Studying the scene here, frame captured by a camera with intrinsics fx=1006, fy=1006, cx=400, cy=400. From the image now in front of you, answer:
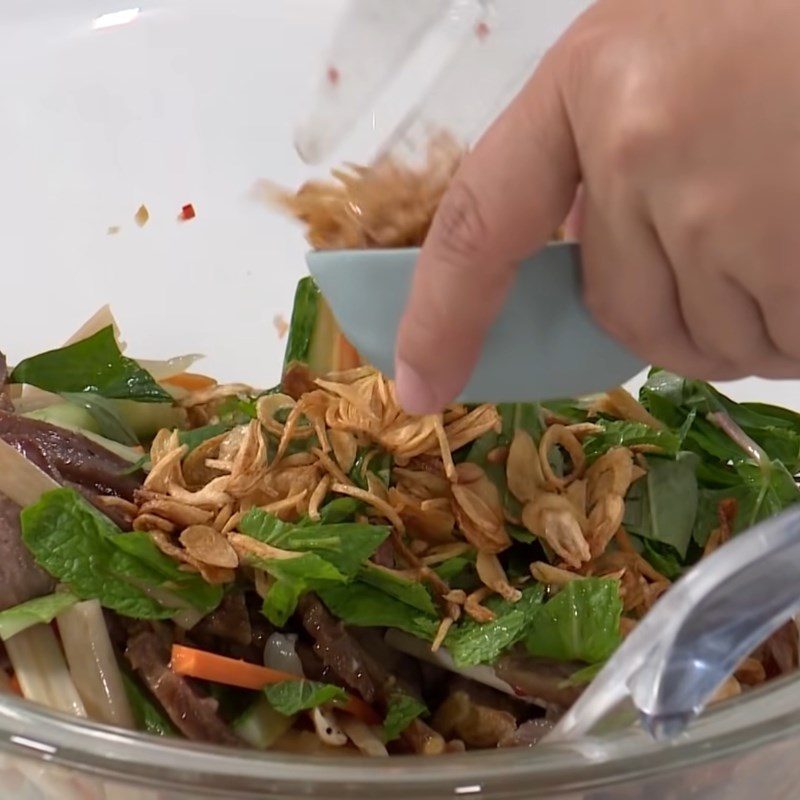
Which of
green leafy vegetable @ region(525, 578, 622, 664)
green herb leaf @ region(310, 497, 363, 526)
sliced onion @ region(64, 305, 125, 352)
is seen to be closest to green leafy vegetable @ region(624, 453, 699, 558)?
green leafy vegetable @ region(525, 578, 622, 664)

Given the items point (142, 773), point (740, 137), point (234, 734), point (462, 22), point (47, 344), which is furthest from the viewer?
point (47, 344)

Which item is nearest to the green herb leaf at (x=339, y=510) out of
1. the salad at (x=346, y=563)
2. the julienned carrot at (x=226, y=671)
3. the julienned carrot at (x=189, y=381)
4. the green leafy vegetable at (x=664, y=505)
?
the salad at (x=346, y=563)

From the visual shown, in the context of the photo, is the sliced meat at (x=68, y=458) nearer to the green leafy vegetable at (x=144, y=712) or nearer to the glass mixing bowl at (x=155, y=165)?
the green leafy vegetable at (x=144, y=712)

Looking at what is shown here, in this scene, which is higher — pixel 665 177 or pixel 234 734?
pixel 665 177

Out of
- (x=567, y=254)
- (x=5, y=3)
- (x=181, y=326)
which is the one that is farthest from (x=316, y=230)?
(x=5, y=3)

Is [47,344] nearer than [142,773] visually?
No

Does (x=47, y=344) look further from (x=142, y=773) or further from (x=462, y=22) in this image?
(x=142, y=773)

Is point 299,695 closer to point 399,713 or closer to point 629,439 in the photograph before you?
point 399,713

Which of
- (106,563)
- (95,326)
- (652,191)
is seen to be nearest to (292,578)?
(106,563)
